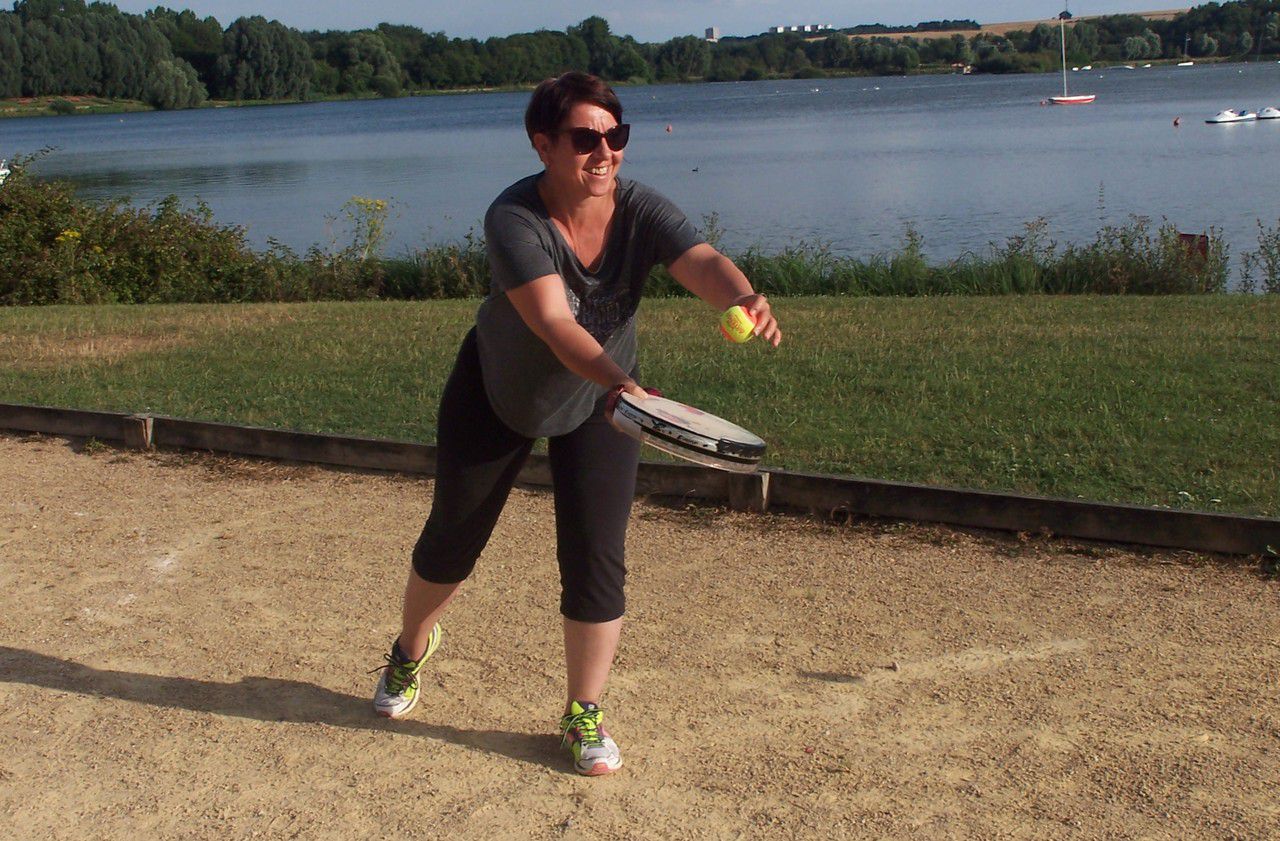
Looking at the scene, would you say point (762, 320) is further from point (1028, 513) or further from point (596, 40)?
point (596, 40)

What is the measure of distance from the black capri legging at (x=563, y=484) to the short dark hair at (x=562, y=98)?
0.72m

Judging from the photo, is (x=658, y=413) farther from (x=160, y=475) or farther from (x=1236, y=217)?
(x=1236, y=217)

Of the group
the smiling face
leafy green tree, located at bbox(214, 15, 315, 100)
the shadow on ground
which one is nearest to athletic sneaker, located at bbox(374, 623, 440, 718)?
the shadow on ground

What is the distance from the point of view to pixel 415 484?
7355 millimetres

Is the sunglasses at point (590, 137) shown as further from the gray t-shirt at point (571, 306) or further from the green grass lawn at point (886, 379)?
the green grass lawn at point (886, 379)

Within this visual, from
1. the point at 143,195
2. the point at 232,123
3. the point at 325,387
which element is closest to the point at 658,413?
the point at 325,387

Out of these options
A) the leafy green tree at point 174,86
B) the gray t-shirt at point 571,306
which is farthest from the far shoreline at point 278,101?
the gray t-shirt at point 571,306

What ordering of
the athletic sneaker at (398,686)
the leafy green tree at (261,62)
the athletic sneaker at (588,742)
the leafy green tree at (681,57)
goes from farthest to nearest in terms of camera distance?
the leafy green tree at (681,57) → the leafy green tree at (261,62) → the athletic sneaker at (398,686) → the athletic sneaker at (588,742)

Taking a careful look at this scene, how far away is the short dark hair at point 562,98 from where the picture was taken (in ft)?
11.9

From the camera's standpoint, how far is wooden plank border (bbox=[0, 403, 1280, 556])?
230 inches

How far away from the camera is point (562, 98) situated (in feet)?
11.9

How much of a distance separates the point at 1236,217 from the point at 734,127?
4982 centimetres

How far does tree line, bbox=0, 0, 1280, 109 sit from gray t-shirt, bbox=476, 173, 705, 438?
10781 cm

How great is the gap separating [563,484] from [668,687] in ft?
3.63
